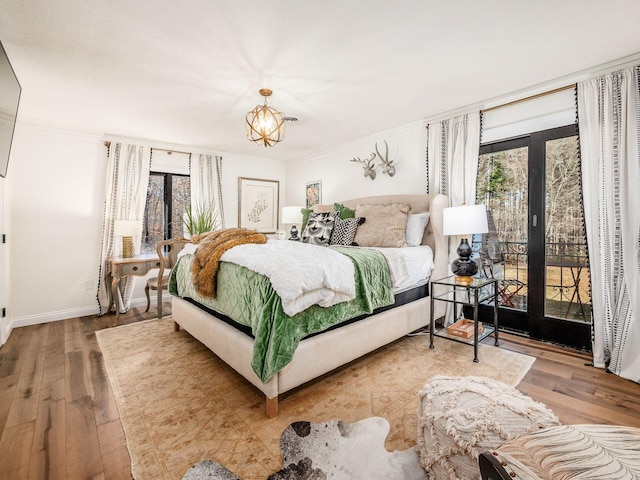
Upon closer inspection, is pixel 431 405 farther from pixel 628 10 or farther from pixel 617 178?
pixel 628 10

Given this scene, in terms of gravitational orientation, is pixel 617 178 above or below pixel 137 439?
above

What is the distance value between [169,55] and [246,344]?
215 centimetres

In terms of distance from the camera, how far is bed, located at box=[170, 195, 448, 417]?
176cm

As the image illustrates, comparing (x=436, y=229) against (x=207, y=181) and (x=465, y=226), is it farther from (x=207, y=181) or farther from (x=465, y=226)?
(x=207, y=181)

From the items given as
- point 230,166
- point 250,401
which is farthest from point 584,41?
point 230,166

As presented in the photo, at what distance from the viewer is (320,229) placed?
140 inches

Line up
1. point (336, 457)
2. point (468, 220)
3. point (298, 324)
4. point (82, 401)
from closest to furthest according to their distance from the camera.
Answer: point (336, 457)
point (298, 324)
point (82, 401)
point (468, 220)

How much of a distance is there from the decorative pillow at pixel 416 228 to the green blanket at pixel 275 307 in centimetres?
78

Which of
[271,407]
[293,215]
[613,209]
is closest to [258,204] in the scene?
[293,215]

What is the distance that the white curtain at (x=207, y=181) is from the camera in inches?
187

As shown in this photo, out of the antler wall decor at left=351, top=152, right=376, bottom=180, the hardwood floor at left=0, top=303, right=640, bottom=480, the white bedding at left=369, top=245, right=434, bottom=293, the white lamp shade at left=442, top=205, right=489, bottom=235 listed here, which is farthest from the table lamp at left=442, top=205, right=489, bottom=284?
the antler wall decor at left=351, top=152, right=376, bottom=180

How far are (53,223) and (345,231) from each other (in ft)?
12.0

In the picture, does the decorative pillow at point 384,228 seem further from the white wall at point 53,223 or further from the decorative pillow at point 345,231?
the white wall at point 53,223

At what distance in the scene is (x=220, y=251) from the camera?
7.75 feet
